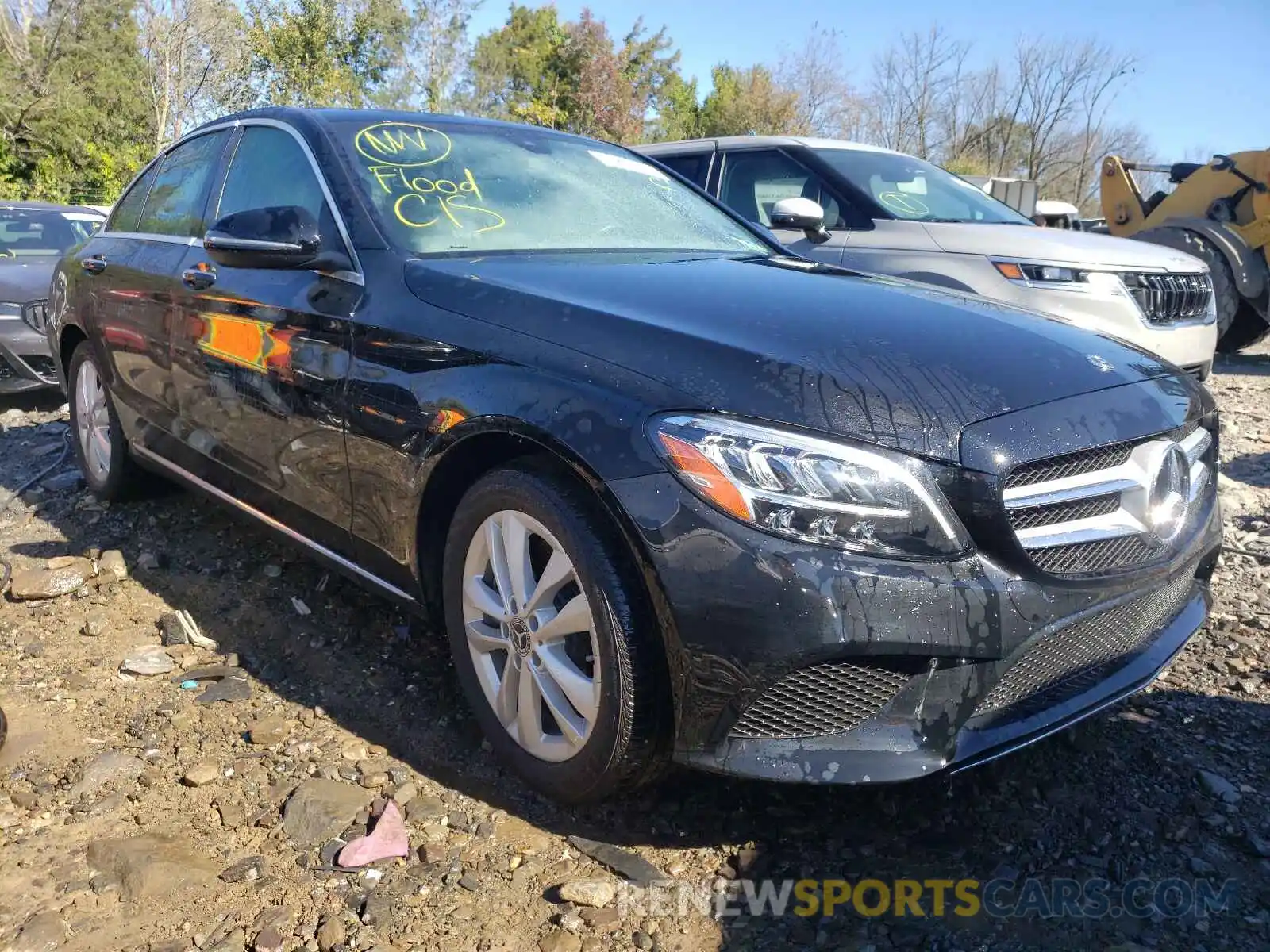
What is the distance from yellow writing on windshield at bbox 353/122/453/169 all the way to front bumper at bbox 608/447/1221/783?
155 centimetres

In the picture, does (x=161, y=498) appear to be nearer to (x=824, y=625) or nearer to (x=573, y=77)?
(x=824, y=625)

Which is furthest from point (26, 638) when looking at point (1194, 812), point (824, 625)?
point (1194, 812)

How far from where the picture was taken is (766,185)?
6.17 m

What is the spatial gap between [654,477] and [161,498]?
3506mm

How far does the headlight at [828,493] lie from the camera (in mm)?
1782

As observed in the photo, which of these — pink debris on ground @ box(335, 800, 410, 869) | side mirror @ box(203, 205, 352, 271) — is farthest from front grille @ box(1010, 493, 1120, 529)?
side mirror @ box(203, 205, 352, 271)

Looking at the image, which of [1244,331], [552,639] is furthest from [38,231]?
[1244,331]

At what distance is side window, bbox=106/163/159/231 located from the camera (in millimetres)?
4156

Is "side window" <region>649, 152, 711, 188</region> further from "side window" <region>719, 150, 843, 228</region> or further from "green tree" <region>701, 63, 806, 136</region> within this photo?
"green tree" <region>701, 63, 806, 136</region>

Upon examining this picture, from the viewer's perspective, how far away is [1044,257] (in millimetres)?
5129

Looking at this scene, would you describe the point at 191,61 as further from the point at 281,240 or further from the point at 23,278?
the point at 281,240

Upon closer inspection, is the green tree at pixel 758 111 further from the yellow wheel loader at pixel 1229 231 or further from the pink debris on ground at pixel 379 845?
the pink debris on ground at pixel 379 845

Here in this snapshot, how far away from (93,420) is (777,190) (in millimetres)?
4058

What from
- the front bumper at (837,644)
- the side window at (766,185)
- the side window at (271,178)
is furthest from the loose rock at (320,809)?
the side window at (766,185)
